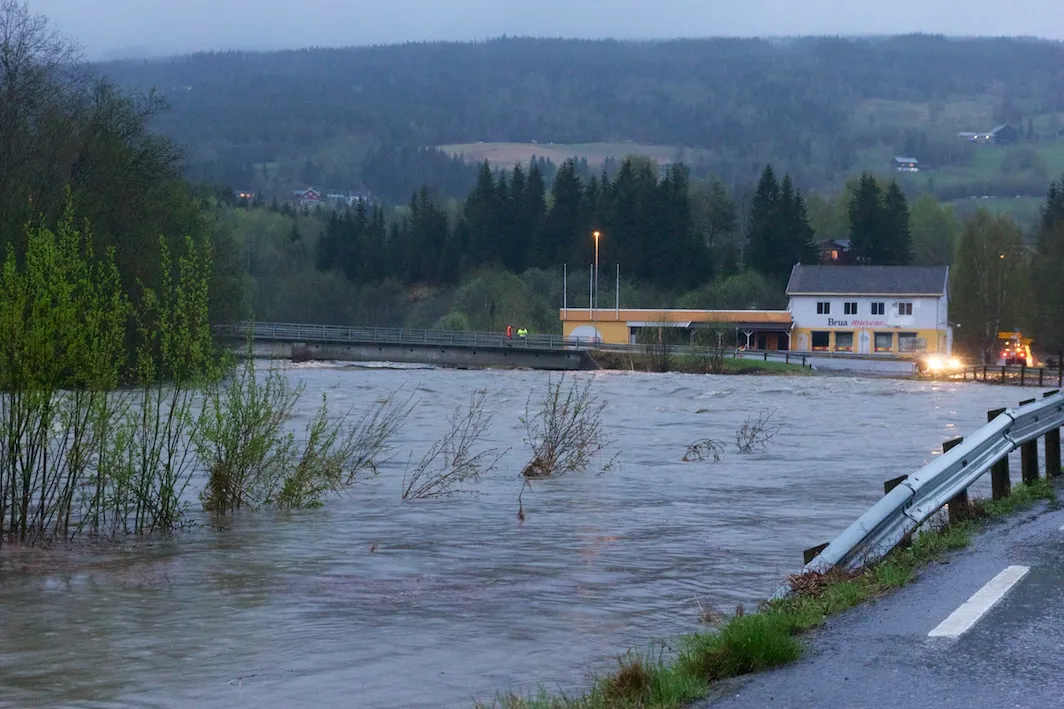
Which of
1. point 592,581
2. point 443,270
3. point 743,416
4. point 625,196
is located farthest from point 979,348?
point 592,581

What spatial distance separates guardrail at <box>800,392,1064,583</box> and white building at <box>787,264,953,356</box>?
88.2 metres

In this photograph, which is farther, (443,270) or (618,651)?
(443,270)

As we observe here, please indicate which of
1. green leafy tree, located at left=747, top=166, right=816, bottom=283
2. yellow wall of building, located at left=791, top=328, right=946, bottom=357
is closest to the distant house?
green leafy tree, located at left=747, top=166, right=816, bottom=283

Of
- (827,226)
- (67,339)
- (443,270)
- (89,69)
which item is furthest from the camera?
(827,226)

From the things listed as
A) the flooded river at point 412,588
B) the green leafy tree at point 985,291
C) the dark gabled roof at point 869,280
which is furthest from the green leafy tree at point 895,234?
the flooded river at point 412,588

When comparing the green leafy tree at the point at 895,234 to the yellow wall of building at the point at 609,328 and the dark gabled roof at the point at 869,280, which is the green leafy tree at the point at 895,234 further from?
the yellow wall of building at the point at 609,328

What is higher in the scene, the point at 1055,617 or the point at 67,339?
the point at 67,339

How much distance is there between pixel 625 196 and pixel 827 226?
43723 mm

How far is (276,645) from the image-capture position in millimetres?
9164

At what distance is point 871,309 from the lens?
103 metres

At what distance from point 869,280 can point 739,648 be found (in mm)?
99009

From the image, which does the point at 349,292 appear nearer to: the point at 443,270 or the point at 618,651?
the point at 443,270

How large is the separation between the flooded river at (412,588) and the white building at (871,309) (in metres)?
82.2

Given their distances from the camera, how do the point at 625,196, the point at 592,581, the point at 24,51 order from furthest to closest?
1. the point at 625,196
2. the point at 24,51
3. the point at 592,581
